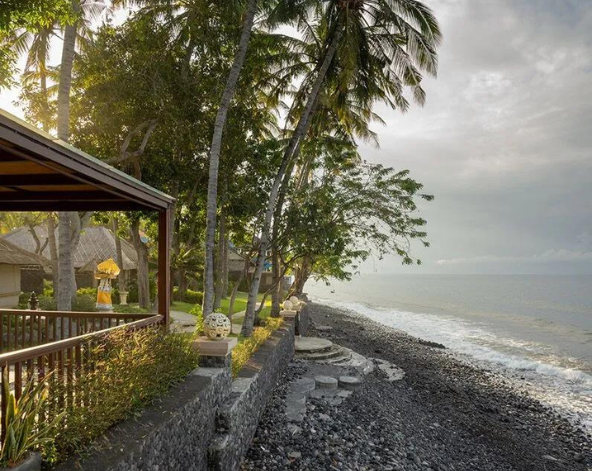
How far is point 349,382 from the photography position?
10.5 metres

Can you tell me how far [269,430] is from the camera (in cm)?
760

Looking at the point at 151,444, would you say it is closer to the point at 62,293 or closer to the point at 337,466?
the point at 337,466

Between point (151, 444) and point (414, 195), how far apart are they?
1344 centimetres

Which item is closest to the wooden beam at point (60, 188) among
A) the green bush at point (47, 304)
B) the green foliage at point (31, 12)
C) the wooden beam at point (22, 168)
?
the wooden beam at point (22, 168)

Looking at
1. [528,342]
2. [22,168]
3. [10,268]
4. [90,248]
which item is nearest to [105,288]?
[10,268]

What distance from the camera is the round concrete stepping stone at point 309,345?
1336 cm

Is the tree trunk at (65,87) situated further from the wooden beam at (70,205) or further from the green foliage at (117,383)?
the green foliage at (117,383)

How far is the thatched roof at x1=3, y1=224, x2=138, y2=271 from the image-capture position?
2477 cm

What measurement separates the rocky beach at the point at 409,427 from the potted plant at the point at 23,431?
406 cm

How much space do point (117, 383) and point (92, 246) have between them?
24001 millimetres

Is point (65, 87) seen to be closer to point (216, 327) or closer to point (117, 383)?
point (216, 327)

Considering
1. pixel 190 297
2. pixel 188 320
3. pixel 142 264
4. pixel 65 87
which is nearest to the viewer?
pixel 65 87

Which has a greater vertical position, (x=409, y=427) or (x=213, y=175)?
(x=213, y=175)

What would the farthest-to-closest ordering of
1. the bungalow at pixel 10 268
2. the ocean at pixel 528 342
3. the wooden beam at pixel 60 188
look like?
the bungalow at pixel 10 268, the ocean at pixel 528 342, the wooden beam at pixel 60 188
